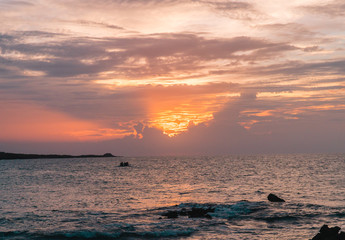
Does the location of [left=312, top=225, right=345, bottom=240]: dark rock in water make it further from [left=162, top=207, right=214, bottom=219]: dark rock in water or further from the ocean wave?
Answer: [left=162, top=207, right=214, bottom=219]: dark rock in water

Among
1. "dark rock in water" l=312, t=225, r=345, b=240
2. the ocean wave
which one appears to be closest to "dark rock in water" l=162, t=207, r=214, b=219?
the ocean wave

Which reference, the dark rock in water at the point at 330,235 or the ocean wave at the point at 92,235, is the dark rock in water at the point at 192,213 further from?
the dark rock in water at the point at 330,235

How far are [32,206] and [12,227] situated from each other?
47.1 feet

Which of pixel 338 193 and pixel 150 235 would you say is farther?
pixel 338 193

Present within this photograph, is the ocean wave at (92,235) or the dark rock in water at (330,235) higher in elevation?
the dark rock in water at (330,235)

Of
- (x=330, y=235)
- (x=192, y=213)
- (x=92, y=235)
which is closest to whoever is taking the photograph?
(x=330, y=235)

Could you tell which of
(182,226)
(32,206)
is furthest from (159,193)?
(182,226)

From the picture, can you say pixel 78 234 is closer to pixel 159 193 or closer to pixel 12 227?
pixel 12 227

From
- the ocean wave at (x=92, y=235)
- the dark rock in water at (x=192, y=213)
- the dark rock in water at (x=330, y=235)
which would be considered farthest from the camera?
the dark rock in water at (x=192, y=213)

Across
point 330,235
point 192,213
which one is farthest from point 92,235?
point 330,235

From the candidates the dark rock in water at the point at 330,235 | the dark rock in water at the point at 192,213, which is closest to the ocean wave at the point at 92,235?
the dark rock in water at the point at 192,213

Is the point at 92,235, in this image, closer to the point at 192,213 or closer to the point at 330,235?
the point at 192,213

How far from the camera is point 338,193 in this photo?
56.4 m

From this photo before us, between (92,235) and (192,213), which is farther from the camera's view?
(192,213)
